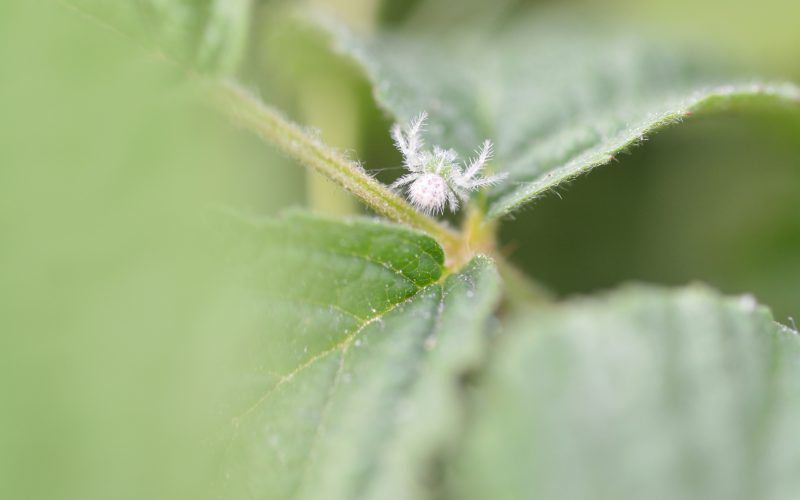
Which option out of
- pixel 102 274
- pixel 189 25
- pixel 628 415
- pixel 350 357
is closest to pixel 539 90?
pixel 189 25

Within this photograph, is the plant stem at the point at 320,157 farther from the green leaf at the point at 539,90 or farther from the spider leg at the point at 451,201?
the green leaf at the point at 539,90

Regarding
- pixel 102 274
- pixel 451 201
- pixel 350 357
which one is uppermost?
pixel 451 201

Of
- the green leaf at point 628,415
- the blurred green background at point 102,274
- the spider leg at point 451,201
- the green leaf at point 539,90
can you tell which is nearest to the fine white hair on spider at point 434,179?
the spider leg at point 451,201

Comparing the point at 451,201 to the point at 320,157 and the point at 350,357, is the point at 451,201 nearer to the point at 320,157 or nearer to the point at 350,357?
the point at 320,157

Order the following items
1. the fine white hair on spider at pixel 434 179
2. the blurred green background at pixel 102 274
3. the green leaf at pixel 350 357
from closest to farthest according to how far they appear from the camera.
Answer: the blurred green background at pixel 102 274, the green leaf at pixel 350 357, the fine white hair on spider at pixel 434 179

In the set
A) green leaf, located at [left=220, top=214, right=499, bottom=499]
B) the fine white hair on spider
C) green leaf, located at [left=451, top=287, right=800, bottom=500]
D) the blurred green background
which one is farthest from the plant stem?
green leaf, located at [left=451, top=287, right=800, bottom=500]

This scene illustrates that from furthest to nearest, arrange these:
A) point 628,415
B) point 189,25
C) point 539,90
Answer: point 539,90 → point 189,25 → point 628,415

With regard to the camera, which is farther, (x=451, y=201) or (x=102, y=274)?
(x=451, y=201)

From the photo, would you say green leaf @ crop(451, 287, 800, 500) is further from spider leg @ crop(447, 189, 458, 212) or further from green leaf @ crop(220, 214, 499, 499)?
spider leg @ crop(447, 189, 458, 212)
